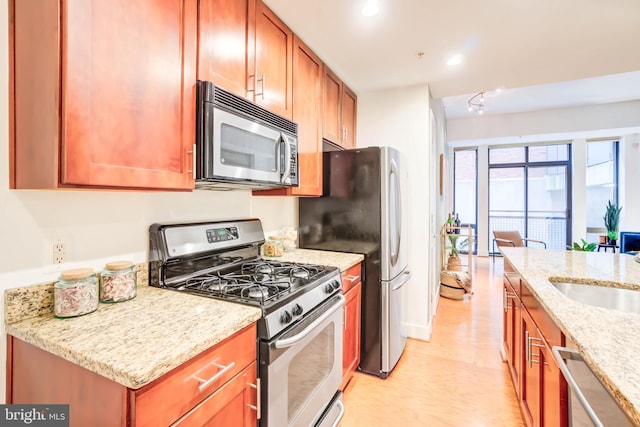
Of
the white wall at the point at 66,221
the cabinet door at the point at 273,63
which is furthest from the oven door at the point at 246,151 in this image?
the white wall at the point at 66,221

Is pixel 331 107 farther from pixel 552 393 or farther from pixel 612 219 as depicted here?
pixel 612 219

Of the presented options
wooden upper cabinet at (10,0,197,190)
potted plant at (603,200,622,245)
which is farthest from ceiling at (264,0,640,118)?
potted plant at (603,200,622,245)

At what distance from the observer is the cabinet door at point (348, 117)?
2754 mm

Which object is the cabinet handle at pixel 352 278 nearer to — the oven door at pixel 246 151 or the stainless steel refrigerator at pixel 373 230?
the stainless steel refrigerator at pixel 373 230

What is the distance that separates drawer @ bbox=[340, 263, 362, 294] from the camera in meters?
1.93

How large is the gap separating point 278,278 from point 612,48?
108 inches

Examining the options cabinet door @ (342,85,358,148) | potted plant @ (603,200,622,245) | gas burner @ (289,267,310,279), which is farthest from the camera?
potted plant @ (603,200,622,245)

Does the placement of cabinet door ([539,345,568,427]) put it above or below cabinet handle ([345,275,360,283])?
below

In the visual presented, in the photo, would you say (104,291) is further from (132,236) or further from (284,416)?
(284,416)

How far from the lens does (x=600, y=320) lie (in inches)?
39.9

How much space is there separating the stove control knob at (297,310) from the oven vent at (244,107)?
92 cm

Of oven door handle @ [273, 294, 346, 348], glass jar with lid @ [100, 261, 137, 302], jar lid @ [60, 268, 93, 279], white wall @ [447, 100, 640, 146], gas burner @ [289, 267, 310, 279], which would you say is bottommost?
oven door handle @ [273, 294, 346, 348]

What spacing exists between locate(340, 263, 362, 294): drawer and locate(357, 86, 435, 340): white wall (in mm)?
882

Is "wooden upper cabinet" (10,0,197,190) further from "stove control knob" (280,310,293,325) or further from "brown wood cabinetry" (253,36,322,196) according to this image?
"brown wood cabinetry" (253,36,322,196)
